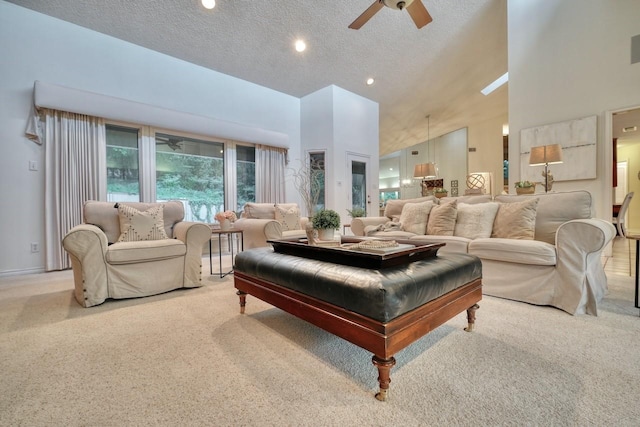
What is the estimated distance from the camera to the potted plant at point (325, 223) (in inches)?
74.2

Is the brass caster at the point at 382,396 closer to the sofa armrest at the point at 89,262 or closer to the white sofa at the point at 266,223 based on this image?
the sofa armrest at the point at 89,262

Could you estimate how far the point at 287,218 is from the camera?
409 centimetres

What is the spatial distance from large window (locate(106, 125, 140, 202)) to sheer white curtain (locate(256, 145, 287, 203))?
200cm

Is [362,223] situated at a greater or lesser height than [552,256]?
greater

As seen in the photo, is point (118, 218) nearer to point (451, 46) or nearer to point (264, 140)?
point (264, 140)

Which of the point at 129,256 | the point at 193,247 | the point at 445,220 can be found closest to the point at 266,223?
the point at 193,247

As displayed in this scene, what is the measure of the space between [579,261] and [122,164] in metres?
5.39

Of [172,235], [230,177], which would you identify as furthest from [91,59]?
[172,235]

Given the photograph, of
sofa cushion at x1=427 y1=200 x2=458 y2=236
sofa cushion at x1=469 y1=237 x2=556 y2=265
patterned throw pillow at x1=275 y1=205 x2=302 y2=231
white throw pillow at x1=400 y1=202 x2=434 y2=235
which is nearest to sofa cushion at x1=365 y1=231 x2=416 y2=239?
white throw pillow at x1=400 y1=202 x2=434 y2=235

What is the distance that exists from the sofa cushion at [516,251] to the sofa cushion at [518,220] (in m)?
0.18

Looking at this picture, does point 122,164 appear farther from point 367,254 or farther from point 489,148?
point 489,148

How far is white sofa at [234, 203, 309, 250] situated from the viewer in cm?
349

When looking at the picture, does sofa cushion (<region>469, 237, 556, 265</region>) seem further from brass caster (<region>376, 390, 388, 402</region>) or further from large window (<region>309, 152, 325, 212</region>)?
large window (<region>309, 152, 325, 212</region>)

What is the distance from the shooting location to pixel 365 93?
5.95m
